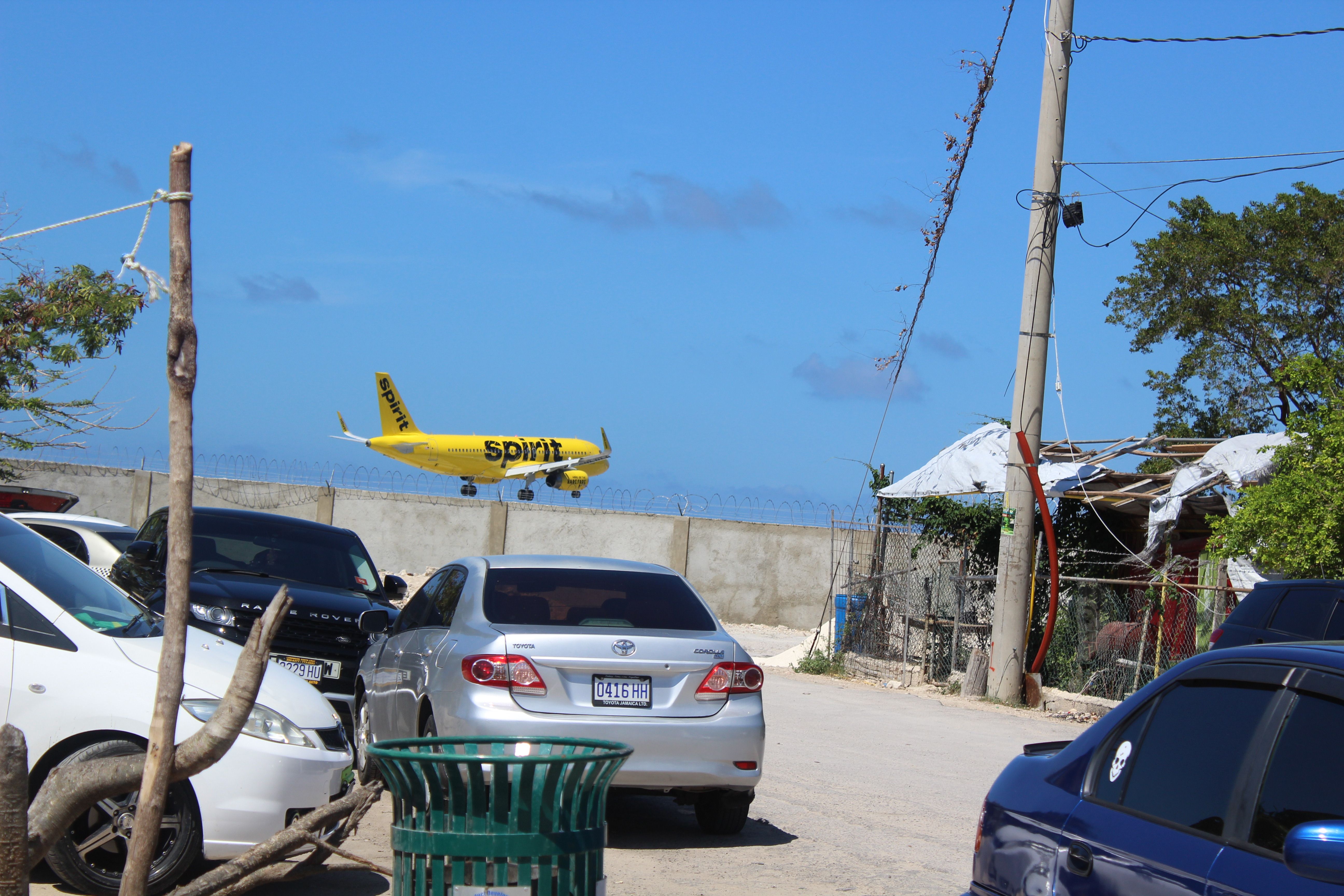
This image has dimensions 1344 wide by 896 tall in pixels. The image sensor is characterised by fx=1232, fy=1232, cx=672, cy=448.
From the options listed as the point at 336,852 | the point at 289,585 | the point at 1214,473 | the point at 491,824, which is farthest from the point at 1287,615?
the point at 491,824

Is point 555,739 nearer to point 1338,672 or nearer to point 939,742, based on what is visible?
point 1338,672

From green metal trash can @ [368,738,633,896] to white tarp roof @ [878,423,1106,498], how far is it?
15204 millimetres

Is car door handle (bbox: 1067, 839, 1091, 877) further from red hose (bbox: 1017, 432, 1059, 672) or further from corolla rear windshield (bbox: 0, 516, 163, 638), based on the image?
red hose (bbox: 1017, 432, 1059, 672)

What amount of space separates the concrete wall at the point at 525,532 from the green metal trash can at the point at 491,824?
83.9ft

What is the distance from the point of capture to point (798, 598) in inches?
1261

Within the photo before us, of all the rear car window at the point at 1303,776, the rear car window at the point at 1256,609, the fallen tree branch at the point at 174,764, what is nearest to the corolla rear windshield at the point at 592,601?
the fallen tree branch at the point at 174,764

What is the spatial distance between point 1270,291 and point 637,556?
1756 centimetres

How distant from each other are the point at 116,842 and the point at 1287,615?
9.25 m

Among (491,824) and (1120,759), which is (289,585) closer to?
(491,824)

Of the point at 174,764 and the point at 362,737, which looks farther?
the point at 362,737

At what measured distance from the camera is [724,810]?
24.9 feet

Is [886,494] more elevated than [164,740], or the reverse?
[886,494]

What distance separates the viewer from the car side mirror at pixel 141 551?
33.2 feet

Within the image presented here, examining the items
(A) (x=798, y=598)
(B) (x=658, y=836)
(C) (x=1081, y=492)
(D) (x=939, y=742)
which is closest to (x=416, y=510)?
(A) (x=798, y=598)
